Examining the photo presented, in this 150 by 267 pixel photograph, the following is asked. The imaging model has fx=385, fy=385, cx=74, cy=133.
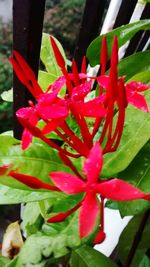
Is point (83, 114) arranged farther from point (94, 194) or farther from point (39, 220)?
point (39, 220)

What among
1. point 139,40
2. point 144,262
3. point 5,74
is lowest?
point 5,74

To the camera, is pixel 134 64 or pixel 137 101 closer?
pixel 137 101

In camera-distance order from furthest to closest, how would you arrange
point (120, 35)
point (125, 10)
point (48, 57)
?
point (125, 10)
point (48, 57)
point (120, 35)

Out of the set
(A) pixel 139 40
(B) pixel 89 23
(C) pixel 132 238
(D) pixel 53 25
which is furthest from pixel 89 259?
(D) pixel 53 25

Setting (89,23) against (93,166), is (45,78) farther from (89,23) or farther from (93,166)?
(93,166)

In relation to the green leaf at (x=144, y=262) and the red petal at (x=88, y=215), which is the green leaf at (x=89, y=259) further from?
the red petal at (x=88, y=215)

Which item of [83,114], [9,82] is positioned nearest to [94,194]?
[83,114]

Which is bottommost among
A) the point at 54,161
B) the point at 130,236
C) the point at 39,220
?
the point at 130,236
